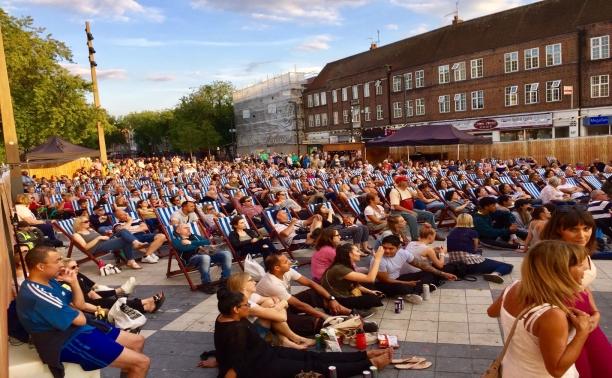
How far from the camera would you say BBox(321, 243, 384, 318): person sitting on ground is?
202 inches

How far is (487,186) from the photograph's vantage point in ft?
38.3

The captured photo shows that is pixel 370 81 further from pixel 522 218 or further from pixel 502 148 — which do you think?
pixel 522 218

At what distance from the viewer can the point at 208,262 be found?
6.72 metres

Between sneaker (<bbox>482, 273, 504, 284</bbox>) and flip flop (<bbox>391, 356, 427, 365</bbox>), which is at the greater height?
flip flop (<bbox>391, 356, 427, 365</bbox>)

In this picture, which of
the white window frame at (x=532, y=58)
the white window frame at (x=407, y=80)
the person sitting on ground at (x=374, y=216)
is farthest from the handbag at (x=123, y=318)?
the white window frame at (x=407, y=80)

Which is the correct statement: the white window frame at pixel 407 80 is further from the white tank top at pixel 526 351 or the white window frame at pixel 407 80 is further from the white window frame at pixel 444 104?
the white tank top at pixel 526 351

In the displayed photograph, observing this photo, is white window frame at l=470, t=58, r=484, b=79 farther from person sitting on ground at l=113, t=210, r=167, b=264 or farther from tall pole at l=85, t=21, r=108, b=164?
person sitting on ground at l=113, t=210, r=167, b=264

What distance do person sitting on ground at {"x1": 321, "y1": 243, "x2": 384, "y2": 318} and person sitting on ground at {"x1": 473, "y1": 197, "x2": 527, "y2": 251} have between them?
3758 millimetres

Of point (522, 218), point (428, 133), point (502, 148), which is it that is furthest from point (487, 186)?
point (502, 148)

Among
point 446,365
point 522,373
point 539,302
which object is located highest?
point 539,302

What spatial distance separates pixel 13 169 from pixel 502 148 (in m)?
23.5

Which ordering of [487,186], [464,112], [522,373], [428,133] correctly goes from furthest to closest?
[464,112] → [428,133] → [487,186] → [522,373]

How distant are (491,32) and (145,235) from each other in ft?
112

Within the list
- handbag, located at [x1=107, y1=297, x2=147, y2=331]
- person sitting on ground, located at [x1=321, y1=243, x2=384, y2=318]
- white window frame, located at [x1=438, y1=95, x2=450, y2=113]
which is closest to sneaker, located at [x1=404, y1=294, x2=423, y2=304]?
person sitting on ground, located at [x1=321, y1=243, x2=384, y2=318]
